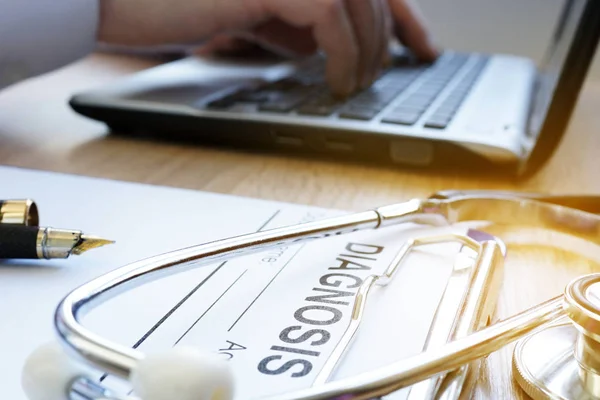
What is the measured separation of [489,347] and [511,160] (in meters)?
0.27

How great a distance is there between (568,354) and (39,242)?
225 millimetres

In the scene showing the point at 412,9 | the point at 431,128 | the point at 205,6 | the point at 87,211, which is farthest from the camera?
the point at 412,9

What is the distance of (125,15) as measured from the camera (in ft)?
2.21

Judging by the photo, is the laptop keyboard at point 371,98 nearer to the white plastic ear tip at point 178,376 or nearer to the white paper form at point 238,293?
the white paper form at point 238,293

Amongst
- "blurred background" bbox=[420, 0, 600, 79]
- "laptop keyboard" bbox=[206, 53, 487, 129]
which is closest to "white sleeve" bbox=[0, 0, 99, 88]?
→ "laptop keyboard" bbox=[206, 53, 487, 129]

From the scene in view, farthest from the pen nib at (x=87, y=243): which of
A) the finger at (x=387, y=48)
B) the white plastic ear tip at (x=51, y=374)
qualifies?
the finger at (x=387, y=48)

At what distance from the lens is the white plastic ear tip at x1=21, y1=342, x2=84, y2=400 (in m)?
0.19

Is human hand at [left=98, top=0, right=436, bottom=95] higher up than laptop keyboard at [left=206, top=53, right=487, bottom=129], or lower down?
higher up

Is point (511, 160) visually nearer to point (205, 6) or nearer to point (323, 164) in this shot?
point (323, 164)

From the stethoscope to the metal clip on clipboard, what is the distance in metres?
0.02

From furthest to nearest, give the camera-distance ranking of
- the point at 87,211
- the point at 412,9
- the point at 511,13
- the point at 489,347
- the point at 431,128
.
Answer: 1. the point at 511,13
2. the point at 412,9
3. the point at 431,128
4. the point at 87,211
5. the point at 489,347

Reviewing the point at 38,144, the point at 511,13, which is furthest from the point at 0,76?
the point at 511,13

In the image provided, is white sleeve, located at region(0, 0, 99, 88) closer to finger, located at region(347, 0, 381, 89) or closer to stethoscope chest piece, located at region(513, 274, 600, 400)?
finger, located at region(347, 0, 381, 89)

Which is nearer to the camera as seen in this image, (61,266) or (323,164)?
(61,266)
